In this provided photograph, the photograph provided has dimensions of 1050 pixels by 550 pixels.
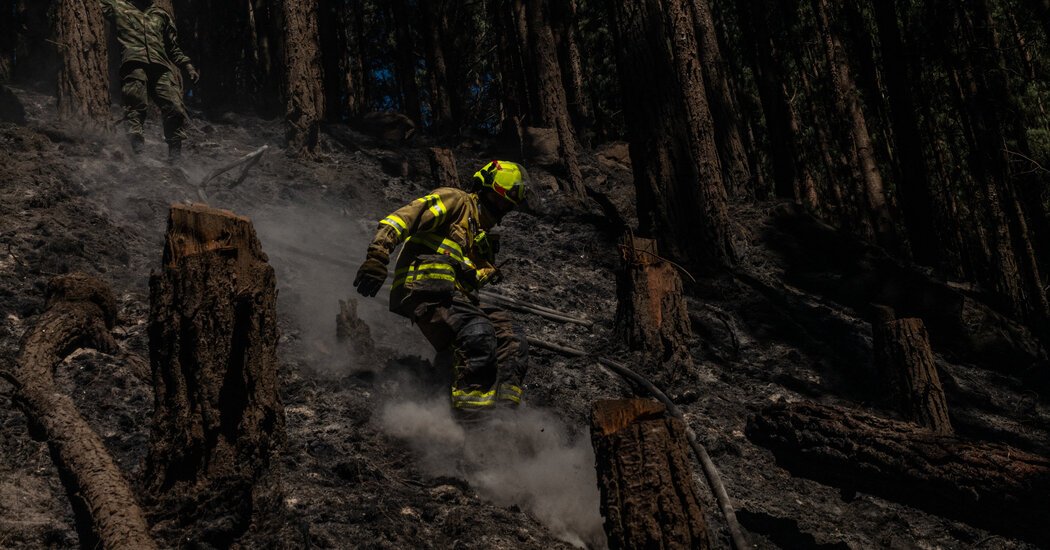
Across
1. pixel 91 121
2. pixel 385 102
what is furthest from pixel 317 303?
pixel 385 102

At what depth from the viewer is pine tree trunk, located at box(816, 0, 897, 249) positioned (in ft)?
36.5

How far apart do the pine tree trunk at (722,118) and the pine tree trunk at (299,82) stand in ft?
17.1

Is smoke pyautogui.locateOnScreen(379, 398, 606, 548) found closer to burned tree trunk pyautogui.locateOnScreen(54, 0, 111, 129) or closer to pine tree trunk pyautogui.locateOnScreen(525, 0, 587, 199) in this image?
burned tree trunk pyautogui.locateOnScreen(54, 0, 111, 129)

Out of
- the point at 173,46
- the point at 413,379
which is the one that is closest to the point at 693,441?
the point at 413,379

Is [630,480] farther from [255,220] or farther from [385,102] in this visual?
[385,102]

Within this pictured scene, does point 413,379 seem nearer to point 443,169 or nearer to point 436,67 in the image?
point 443,169

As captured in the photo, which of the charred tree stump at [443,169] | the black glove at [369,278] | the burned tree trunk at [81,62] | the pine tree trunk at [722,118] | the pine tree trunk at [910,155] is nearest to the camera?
the black glove at [369,278]

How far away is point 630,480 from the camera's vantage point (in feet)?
9.24

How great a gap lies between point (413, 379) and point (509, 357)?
2.39ft

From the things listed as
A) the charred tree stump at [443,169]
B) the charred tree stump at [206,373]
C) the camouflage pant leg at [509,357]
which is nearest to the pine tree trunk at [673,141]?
the charred tree stump at [443,169]

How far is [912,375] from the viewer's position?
544 centimetres

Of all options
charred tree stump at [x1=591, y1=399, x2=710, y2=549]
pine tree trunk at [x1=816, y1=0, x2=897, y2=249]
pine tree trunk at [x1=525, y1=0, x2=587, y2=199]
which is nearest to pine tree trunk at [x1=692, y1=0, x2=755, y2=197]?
pine tree trunk at [x1=816, y1=0, x2=897, y2=249]

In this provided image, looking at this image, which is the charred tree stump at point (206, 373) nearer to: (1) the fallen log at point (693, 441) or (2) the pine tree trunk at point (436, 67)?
(1) the fallen log at point (693, 441)

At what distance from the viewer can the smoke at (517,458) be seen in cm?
397
